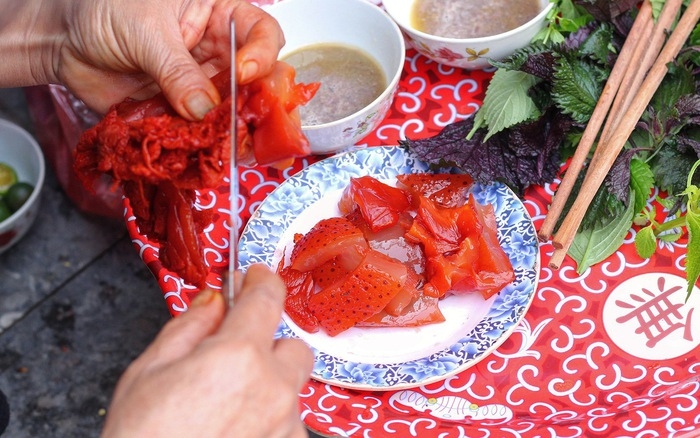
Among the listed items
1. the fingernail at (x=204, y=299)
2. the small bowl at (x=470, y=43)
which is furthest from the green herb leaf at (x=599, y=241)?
the fingernail at (x=204, y=299)

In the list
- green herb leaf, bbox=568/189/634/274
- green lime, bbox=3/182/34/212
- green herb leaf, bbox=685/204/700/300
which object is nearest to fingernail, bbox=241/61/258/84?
green herb leaf, bbox=568/189/634/274

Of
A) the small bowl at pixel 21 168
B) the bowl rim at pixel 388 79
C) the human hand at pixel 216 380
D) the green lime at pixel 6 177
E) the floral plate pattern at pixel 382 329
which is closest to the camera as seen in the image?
the human hand at pixel 216 380

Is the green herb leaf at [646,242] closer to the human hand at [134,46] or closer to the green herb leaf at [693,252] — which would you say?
the green herb leaf at [693,252]

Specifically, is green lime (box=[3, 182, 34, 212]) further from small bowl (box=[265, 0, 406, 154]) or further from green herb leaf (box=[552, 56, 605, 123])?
green herb leaf (box=[552, 56, 605, 123])

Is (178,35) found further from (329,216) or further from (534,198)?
(534,198)

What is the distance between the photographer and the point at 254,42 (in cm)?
155

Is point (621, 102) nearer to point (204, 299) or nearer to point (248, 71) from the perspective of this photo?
point (248, 71)

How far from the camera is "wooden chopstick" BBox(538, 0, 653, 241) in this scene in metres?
1.85

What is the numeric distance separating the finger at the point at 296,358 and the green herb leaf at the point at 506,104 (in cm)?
104

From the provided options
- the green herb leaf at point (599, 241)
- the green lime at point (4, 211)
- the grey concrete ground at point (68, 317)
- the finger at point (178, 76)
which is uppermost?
the finger at point (178, 76)

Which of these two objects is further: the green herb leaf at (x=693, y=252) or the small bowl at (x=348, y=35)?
the small bowl at (x=348, y=35)

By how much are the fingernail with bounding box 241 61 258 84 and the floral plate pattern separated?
1.87 ft

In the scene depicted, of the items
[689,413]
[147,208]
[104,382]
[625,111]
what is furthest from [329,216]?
[104,382]

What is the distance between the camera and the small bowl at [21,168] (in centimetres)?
284
